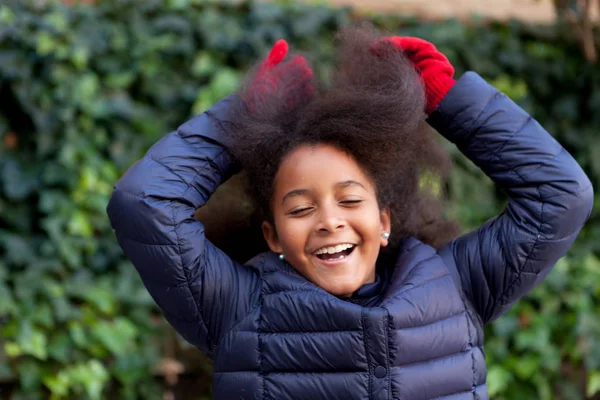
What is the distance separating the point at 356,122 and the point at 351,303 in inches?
18.3

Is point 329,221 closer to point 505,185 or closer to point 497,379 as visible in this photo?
point 505,185

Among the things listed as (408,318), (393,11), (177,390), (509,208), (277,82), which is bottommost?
(177,390)

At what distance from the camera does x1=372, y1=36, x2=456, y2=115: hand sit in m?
2.30

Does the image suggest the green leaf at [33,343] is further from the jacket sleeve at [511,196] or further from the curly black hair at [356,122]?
the jacket sleeve at [511,196]

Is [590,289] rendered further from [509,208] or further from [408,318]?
[408,318]

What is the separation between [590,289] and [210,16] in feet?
7.42

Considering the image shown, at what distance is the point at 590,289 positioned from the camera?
411 cm

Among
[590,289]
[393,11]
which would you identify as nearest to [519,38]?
[393,11]

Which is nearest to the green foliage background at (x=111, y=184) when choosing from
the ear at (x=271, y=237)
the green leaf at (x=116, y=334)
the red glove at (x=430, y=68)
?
the green leaf at (x=116, y=334)

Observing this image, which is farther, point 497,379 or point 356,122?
point 497,379

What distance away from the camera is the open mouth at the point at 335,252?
219cm

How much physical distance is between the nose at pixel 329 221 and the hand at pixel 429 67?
1.36 feet

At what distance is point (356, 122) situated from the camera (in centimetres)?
220

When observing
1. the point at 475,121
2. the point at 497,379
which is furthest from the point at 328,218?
the point at 497,379
